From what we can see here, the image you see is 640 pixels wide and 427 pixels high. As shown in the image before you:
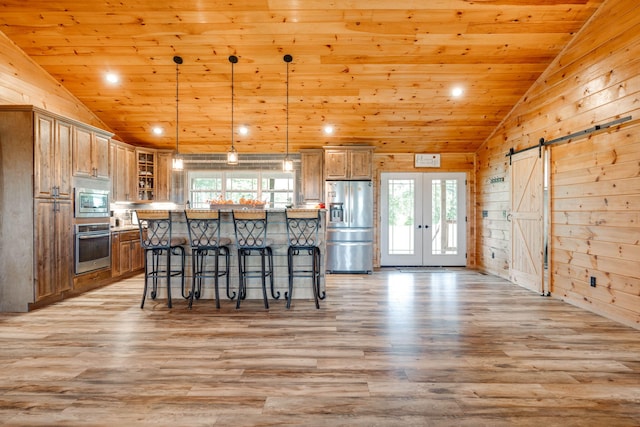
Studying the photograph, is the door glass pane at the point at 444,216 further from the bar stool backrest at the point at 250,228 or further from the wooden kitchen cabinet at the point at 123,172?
the wooden kitchen cabinet at the point at 123,172

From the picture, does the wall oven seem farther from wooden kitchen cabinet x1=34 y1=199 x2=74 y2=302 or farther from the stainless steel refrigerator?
the stainless steel refrigerator

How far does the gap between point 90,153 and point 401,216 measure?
18.4 ft

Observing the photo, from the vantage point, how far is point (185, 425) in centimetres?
202

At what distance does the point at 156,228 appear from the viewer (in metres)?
4.82

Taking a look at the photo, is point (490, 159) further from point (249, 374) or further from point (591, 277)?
point (249, 374)

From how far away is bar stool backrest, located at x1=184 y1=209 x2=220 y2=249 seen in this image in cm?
443

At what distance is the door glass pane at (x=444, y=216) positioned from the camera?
7.58 meters

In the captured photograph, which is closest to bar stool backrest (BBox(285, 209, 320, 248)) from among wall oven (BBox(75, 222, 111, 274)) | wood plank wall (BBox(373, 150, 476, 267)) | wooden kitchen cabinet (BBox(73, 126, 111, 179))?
wall oven (BBox(75, 222, 111, 274))

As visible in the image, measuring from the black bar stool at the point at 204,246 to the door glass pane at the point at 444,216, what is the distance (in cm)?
459

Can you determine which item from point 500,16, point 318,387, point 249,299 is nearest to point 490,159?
point 500,16

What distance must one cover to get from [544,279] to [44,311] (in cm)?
644

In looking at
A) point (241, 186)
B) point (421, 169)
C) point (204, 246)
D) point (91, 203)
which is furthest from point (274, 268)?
point (421, 169)

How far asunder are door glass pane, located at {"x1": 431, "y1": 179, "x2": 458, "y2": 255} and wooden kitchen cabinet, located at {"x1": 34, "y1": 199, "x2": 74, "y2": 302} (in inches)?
249

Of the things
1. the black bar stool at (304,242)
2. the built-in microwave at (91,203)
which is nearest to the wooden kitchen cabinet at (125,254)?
the built-in microwave at (91,203)
